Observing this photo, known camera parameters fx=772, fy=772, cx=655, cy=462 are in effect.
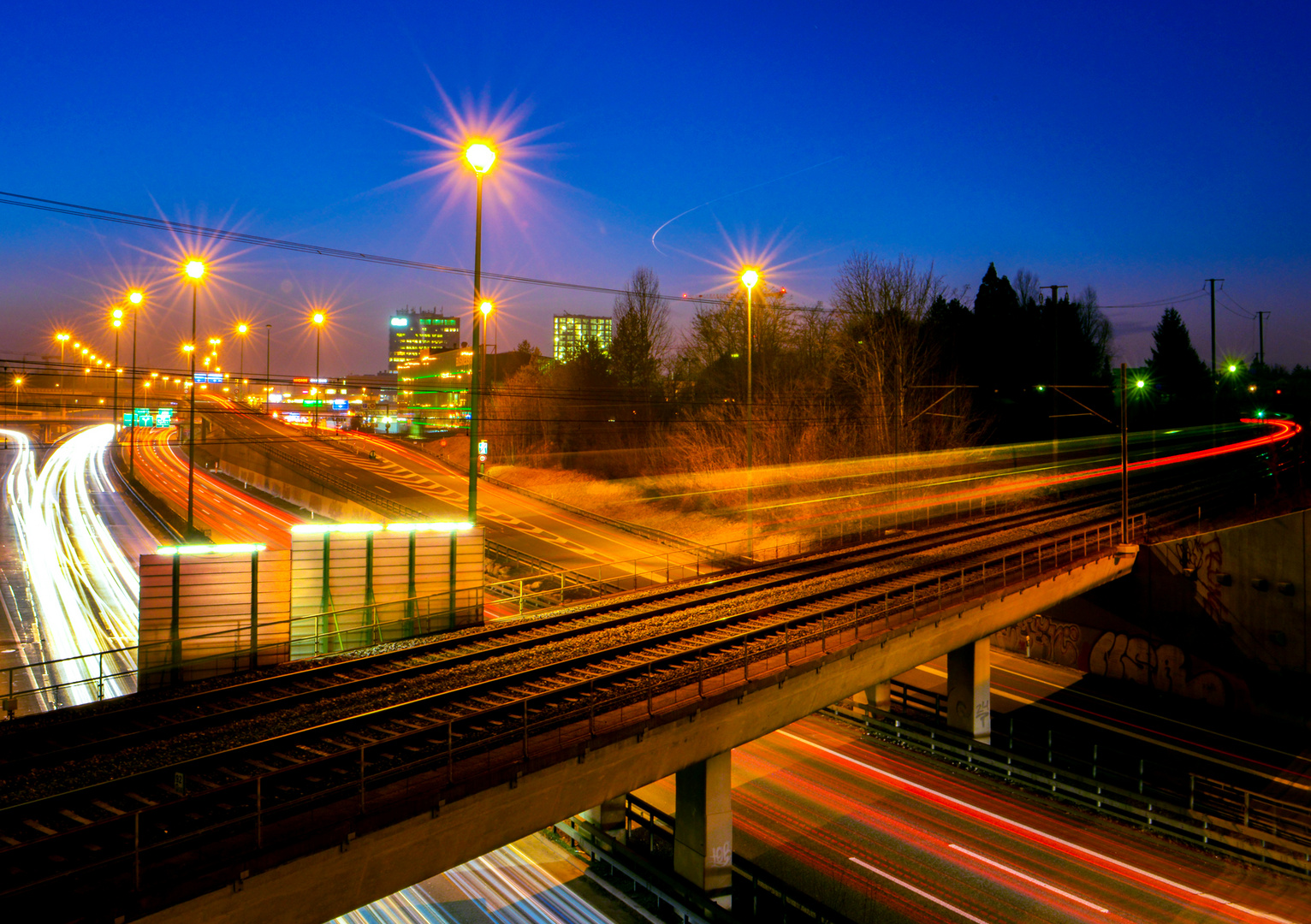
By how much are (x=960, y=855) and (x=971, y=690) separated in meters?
6.74

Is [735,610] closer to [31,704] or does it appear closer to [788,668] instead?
[788,668]

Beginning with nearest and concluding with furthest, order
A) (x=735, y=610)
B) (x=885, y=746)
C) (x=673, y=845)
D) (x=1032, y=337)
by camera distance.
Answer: (x=673, y=845) < (x=735, y=610) < (x=885, y=746) < (x=1032, y=337)

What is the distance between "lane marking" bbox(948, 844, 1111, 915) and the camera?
12422 mm

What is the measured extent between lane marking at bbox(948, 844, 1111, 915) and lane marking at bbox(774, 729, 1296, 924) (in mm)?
1611

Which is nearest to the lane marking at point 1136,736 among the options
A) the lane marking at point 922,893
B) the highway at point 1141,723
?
the highway at point 1141,723

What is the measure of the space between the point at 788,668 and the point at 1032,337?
172ft

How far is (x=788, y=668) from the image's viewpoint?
12.4 meters

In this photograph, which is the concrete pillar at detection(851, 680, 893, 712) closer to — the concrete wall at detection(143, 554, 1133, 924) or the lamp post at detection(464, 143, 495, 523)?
the concrete wall at detection(143, 554, 1133, 924)

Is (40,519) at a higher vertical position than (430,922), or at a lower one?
higher

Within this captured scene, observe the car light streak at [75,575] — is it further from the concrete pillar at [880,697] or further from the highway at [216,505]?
the concrete pillar at [880,697]

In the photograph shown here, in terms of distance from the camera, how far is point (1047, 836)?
Result: 14.7 metres

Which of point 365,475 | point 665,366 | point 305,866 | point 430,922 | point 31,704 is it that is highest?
point 665,366

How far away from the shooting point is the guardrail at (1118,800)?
14188mm

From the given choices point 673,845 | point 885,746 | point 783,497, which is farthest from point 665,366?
point 673,845
